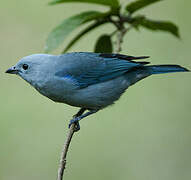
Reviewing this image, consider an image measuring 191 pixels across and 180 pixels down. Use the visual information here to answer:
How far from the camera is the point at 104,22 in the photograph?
15.0 ft

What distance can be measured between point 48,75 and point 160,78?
13.4 ft

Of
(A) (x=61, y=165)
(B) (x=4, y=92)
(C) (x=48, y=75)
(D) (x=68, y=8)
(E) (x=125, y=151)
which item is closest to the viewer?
(A) (x=61, y=165)

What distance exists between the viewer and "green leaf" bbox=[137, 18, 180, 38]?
14.5 feet

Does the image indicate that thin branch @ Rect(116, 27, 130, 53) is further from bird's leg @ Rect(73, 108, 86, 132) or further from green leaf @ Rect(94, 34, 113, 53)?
bird's leg @ Rect(73, 108, 86, 132)

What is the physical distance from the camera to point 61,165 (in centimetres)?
338

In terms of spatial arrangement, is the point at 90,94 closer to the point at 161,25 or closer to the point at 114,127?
the point at 161,25

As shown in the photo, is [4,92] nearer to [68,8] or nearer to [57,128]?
[57,128]

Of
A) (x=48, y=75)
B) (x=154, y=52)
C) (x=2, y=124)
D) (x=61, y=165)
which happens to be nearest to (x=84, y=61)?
(x=48, y=75)

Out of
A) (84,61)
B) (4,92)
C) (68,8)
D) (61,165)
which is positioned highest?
(68,8)

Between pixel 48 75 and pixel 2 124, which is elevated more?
pixel 2 124

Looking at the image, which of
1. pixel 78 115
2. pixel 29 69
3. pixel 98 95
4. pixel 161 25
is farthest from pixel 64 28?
pixel 161 25

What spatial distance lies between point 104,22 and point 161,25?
0.60 metres

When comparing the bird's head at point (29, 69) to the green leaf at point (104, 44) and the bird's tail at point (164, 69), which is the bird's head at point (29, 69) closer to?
the green leaf at point (104, 44)

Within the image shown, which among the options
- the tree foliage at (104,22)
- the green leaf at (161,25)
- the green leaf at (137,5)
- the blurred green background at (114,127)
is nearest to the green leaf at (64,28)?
the tree foliage at (104,22)
